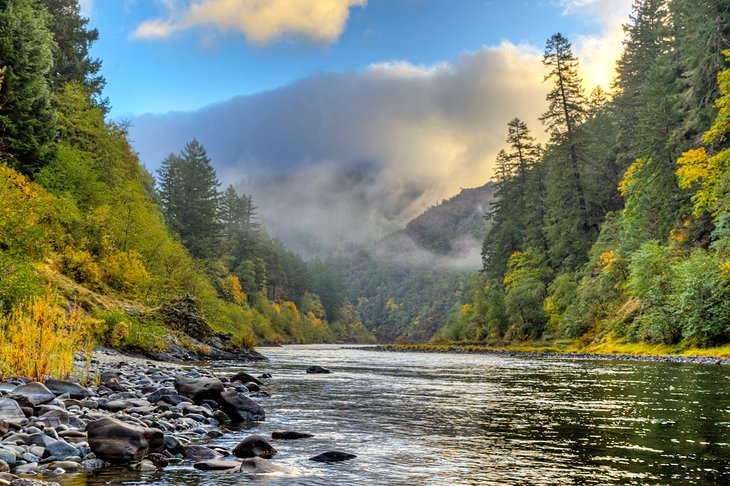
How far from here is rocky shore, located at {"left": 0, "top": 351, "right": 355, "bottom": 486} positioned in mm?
7793

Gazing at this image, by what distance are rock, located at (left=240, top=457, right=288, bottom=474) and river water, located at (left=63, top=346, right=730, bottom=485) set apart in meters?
0.29

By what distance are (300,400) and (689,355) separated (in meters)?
31.1

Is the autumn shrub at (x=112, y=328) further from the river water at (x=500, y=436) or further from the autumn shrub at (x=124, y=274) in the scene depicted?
the river water at (x=500, y=436)

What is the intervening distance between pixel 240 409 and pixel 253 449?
412 centimetres

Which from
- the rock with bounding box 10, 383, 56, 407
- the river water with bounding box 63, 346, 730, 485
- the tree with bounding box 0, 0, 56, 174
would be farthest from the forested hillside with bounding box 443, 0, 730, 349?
the tree with bounding box 0, 0, 56, 174

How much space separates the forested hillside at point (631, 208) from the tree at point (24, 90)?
4856 cm

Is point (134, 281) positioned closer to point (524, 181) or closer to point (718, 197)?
point (718, 197)

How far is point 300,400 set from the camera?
1709 centimetres

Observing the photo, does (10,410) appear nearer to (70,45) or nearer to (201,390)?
(201,390)

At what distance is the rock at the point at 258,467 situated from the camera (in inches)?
310

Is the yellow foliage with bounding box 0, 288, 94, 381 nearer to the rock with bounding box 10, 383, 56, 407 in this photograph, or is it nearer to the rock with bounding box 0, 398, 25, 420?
the rock with bounding box 10, 383, 56, 407

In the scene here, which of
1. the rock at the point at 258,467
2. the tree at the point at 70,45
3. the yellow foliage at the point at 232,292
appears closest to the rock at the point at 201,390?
the rock at the point at 258,467

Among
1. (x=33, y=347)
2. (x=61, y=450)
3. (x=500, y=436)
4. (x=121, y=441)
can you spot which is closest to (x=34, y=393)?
(x=33, y=347)

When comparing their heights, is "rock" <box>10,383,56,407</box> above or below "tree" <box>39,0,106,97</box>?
below
